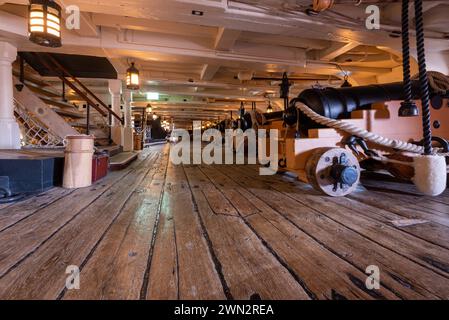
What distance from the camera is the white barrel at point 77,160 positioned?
2.28m

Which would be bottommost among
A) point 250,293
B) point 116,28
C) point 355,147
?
point 250,293

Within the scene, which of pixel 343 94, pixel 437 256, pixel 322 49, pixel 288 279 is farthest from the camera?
pixel 322 49

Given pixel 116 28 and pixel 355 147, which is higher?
pixel 116 28

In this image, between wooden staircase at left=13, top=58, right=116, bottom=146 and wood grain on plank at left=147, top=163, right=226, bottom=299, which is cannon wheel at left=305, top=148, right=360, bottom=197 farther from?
wooden staircase at left=13, top=58, right=116, bottom=146

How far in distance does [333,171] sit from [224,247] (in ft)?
3.90

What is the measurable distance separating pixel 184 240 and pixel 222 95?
28.6ft

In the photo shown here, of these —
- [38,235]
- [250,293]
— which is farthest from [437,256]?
[38,235]

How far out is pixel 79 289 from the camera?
2.46 ft

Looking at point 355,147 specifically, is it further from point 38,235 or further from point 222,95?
point 222,95

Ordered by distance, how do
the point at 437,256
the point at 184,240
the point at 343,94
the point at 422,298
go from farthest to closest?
the point at 343,94, the point at 184,240, the point at 437,256, the point at 422,298

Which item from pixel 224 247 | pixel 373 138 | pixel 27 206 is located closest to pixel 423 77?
pixel 373 138

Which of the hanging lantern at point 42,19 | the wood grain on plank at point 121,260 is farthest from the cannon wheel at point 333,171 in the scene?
the hanging lantern at point 42,19

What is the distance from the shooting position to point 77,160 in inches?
92.0

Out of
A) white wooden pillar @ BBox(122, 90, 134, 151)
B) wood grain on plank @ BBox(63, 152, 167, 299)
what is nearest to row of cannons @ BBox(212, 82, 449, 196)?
wood grain on plank @ BBox(63, 152, 167, 299)
